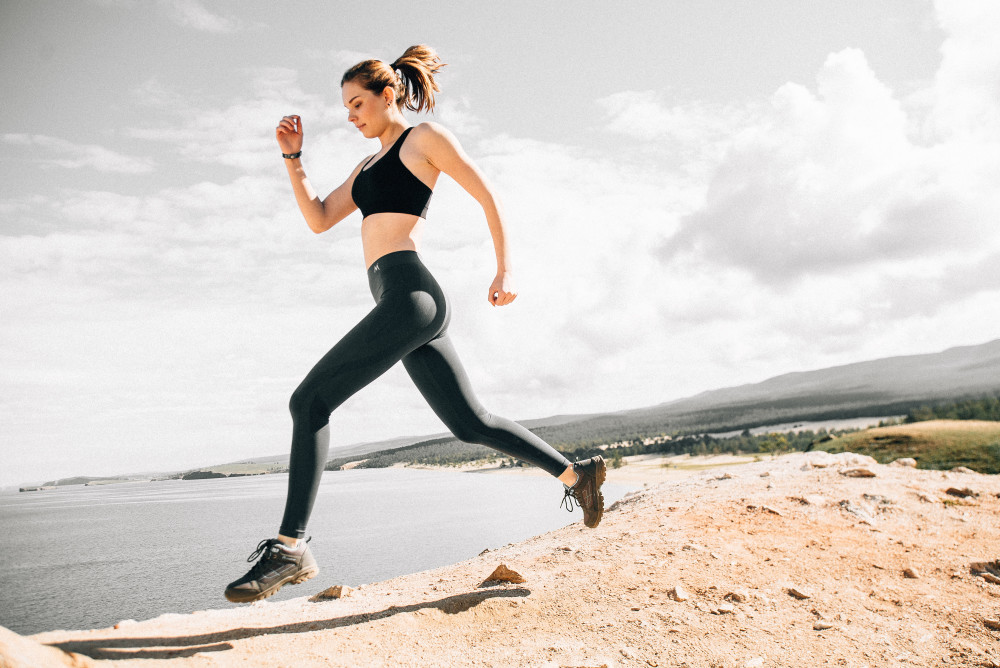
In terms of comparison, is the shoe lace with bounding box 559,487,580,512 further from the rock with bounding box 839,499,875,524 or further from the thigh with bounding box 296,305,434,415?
the rock with bounding box 839,499,875,524

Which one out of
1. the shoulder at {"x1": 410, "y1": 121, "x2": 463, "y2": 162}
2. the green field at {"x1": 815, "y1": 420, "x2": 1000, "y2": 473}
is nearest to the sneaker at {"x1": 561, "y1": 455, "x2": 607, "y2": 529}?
the shoulder at {"x1": 410, "y1": 121, "x2": 463, "y2": 162}

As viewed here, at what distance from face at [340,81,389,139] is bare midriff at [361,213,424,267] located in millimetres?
554

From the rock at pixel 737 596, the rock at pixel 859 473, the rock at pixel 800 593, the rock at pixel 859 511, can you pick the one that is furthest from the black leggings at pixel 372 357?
the rock at pixel 859 473

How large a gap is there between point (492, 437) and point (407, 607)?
46.1 inches

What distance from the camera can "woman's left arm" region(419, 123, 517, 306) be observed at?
3016 millimetres

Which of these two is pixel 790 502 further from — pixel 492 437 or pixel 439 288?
pixel 439 288

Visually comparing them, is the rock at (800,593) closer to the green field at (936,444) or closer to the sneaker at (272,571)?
the sneaker at (272,571)

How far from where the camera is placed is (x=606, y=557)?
13.4 feet

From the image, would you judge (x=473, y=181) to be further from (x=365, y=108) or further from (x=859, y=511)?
(x=859, y=511)

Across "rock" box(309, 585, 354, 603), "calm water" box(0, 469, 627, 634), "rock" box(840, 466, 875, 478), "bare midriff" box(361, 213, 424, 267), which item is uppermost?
"bare midriff" box(361, 213, 424, 267)

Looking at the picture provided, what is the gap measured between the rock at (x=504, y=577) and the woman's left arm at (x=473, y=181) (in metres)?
1.89

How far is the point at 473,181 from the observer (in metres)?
3.12

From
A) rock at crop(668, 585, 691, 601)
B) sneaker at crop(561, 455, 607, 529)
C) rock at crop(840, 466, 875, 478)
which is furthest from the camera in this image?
rock at crop(840, 466, 875, 478)

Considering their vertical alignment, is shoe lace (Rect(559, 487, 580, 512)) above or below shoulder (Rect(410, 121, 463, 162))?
below
